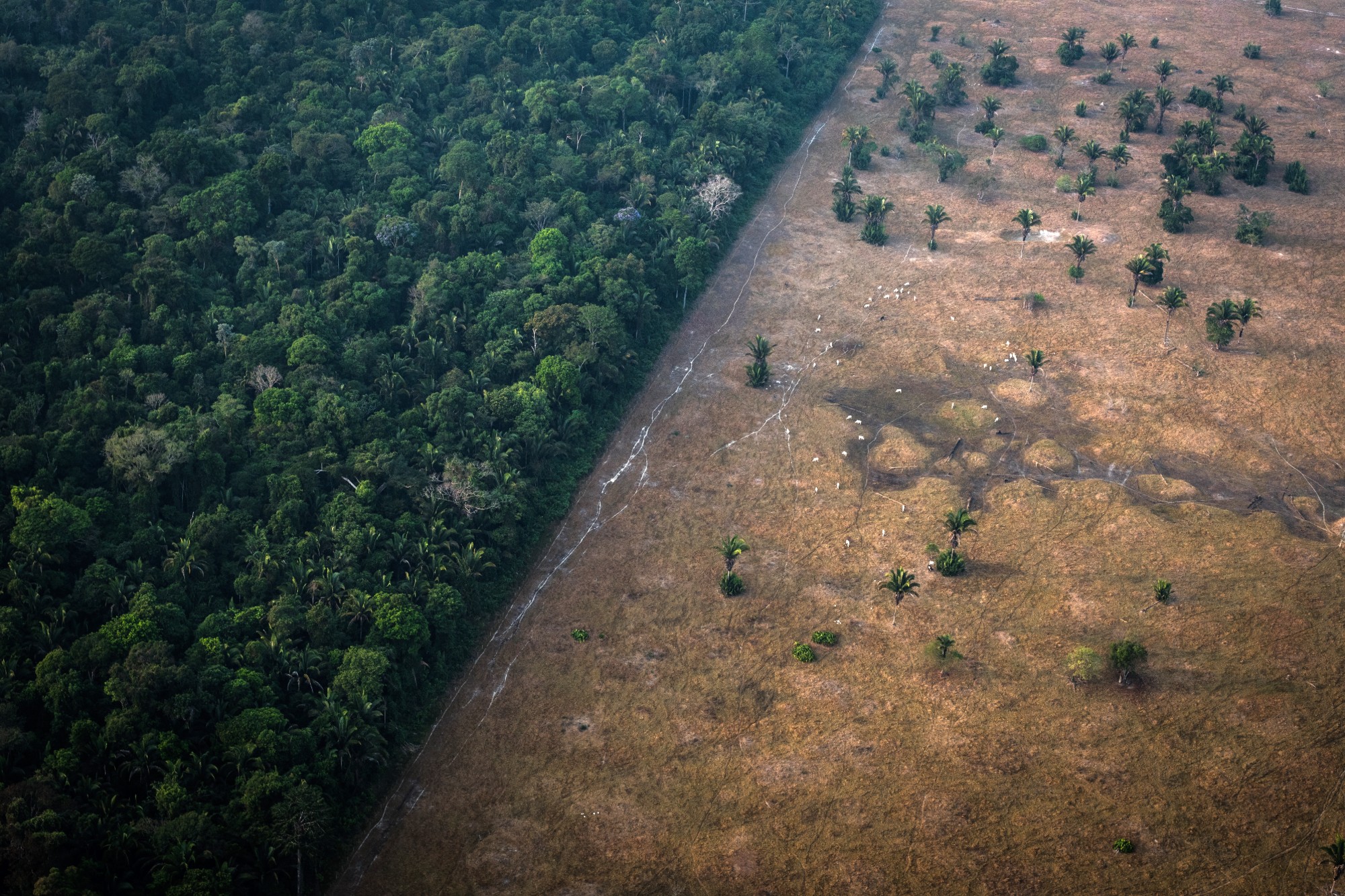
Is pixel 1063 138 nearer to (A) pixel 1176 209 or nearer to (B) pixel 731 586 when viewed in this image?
(A) pixel 1176 209

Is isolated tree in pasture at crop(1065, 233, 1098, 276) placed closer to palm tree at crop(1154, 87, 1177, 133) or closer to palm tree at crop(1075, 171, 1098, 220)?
palm tree at crop(1075, 171, 1098, 220)

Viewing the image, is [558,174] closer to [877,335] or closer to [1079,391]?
[877,335]

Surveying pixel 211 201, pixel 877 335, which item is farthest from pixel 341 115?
pixel 877 335

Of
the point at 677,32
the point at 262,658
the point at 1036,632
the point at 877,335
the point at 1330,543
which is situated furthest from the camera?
the point at 677,32

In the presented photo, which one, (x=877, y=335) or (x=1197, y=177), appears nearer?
(x=877, y=335)

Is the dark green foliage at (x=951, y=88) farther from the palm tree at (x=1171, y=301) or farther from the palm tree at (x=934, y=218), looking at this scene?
the palm tree at (x=1171, y=301)

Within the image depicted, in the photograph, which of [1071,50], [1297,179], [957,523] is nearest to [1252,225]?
[1297,179]

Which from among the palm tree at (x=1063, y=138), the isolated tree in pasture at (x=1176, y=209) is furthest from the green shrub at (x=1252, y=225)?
the palm tree at (x=1063, y=138)

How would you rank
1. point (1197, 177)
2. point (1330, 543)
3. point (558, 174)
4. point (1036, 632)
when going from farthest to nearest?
point (1197, 177)
point (558, 174)
point (1330, 543)
point (1036, 632)
